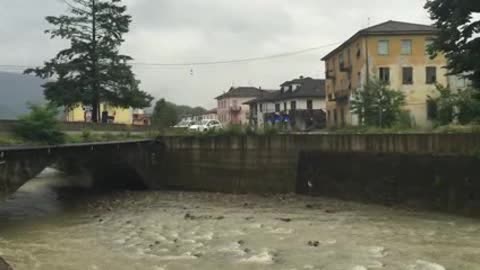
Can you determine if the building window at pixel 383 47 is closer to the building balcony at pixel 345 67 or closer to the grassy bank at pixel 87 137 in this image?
the building balcony at pixel 345 67

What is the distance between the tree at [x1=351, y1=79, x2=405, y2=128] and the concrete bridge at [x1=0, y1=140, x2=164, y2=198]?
70.2ft

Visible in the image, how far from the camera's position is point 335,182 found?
3678 centimetres

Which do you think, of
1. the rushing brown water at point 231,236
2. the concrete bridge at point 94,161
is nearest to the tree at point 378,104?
the rushing brown water at point 231,236

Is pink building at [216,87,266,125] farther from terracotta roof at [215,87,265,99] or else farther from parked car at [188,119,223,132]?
parked car at [188,119,223,132]

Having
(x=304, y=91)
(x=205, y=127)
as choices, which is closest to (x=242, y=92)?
(x=304, y=91)

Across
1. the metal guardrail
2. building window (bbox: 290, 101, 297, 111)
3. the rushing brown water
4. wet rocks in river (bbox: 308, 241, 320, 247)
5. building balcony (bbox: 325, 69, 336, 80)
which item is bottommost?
the rushing brown water

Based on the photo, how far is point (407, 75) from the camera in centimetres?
6575

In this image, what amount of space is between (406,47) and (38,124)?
46719 millimetres

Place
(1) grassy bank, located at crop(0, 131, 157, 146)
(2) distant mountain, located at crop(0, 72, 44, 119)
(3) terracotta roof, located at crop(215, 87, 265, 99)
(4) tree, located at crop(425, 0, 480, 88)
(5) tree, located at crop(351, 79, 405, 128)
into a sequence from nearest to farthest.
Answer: (4) tree, located at crop(425, 0, 480, 88) → (1) grassy bank, located at crop(0, 131, 157, 146) → (5) tree, located at crop(351, 79, 405, 128) → (2) distant mountain, located at crop(0, 72, 44, 119) → (3) terracotta roof, located at crop(215, 87, 265, 99)

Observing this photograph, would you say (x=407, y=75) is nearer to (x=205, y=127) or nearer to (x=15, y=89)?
(x=205, y=127)

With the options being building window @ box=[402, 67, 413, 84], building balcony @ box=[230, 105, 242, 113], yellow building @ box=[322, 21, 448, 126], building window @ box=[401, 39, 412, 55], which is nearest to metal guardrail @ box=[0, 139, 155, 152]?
yellow building @ box=[322, 21, 448, 126]

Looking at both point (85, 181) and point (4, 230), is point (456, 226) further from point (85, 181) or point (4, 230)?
point (85, 181)

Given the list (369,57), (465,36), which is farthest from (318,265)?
(369,57)

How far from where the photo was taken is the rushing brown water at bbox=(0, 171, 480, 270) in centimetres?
1878
